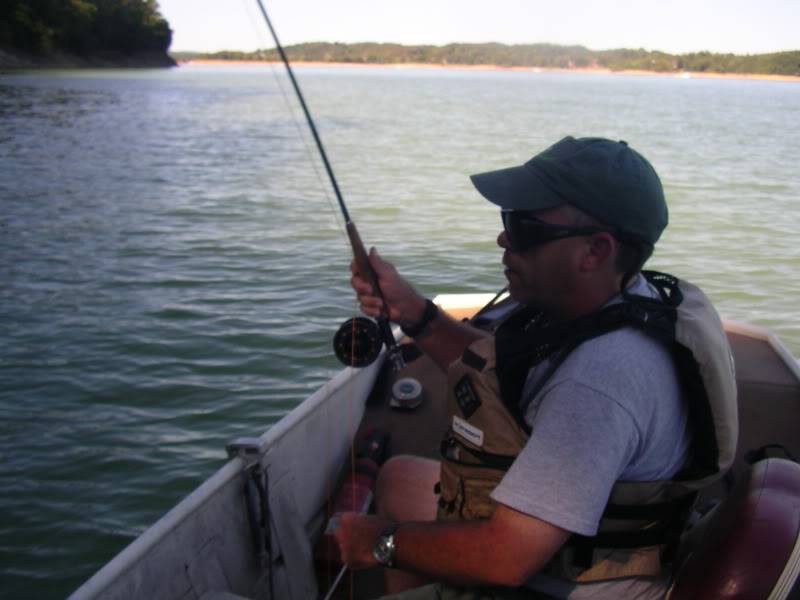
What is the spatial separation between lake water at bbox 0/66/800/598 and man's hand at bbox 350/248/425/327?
279 centimetres

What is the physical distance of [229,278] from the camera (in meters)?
9.23

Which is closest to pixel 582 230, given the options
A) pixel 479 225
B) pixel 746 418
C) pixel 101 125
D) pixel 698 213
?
pixel 746 418

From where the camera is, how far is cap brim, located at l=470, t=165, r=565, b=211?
1.68 meters

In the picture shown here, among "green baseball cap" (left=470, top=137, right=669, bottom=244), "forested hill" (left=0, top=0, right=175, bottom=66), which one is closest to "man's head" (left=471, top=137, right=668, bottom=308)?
"green baseball cap" (left=470, top=137, right=669, bottom=244)

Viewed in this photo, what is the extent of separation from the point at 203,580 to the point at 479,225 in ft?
34.8

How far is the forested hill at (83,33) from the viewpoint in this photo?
57.6 meters

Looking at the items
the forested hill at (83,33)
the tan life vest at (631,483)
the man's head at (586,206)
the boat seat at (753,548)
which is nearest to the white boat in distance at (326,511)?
the boat seat at (753,548)

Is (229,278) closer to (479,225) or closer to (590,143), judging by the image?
(479,225)

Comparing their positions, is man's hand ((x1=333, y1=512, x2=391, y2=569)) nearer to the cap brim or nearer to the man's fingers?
the man's fingers

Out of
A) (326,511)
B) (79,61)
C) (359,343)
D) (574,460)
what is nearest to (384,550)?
(574,460)

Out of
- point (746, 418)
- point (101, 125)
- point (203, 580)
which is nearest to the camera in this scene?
point (203, 580)

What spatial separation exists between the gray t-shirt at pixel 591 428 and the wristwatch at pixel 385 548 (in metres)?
0.39

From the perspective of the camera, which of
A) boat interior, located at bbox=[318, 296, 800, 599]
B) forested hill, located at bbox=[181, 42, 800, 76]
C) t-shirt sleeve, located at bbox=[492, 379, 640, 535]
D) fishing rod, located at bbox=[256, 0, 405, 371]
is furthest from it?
forested hill, located at bbox=[181, 42, 800, 76]

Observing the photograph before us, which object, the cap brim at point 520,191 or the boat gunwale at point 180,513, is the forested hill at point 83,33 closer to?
the boat gunwale at point 180,513
